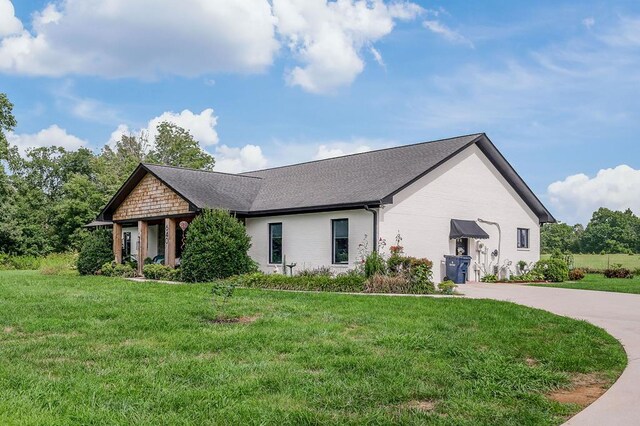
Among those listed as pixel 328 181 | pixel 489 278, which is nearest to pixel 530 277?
pixel 489 278

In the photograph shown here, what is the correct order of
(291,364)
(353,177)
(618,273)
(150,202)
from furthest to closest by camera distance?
(618,273), (150,202), (353,177), (291,364)

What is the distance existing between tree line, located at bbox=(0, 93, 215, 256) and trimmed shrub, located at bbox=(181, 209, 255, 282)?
764 inches

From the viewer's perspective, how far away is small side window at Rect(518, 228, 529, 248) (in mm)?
24469

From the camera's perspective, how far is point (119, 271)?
2353cm

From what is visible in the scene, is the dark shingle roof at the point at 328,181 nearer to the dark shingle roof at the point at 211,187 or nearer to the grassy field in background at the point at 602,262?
the dark shingle roof at the point at 211,187

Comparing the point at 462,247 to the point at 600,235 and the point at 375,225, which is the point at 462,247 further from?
the point at 600,235

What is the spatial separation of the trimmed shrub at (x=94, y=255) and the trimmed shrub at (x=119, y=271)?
3.03 feet

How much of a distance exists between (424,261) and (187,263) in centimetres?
822

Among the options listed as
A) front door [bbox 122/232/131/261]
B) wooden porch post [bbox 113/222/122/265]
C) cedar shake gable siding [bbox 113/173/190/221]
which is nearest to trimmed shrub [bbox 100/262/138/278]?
wooden porch post [bbox 113/222/122/265]

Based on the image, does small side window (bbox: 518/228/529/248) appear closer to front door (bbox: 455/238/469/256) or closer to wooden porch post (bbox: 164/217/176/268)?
front door (bbox: 455/238/469/256)

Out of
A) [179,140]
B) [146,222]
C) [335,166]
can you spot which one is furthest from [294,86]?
[179,140]

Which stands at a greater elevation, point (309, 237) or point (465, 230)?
point (465, 230)

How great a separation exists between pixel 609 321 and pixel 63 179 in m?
53.3

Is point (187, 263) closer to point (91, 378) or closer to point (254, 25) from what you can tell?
point (254, 25)
